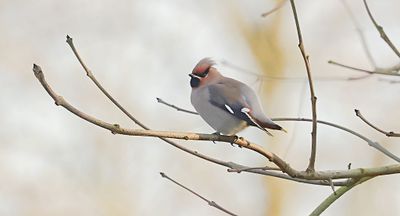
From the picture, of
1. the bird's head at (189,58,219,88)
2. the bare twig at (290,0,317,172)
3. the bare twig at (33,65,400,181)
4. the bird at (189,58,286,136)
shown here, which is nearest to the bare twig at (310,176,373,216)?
the bare twig at (33,65,400,181)

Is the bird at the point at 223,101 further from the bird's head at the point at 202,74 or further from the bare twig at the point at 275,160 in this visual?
the bare twig at the point at 275,160

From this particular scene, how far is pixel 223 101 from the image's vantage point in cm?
260

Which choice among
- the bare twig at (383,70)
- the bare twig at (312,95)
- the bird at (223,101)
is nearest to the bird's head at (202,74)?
the bird at (223,101)

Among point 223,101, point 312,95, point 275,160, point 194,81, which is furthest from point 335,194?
point 194,81

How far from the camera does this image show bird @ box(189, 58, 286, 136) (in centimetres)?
244

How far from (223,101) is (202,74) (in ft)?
0.53

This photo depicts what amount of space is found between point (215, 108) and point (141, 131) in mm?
859

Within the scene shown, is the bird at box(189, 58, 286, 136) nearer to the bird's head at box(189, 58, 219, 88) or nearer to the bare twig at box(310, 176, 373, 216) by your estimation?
the bird's head at box(189, 58, 219, 88)

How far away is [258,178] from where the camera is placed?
353 inches

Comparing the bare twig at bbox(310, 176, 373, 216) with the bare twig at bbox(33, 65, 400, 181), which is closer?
the bare twig at bbox(33, 65, 400, 181)

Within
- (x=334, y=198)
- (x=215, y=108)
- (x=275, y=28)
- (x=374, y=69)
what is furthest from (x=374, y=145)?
(x=275, y=28)

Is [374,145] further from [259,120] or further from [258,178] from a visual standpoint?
[258,178]

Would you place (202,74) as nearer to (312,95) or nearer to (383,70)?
(383,70)

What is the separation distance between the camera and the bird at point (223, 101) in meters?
2.44
